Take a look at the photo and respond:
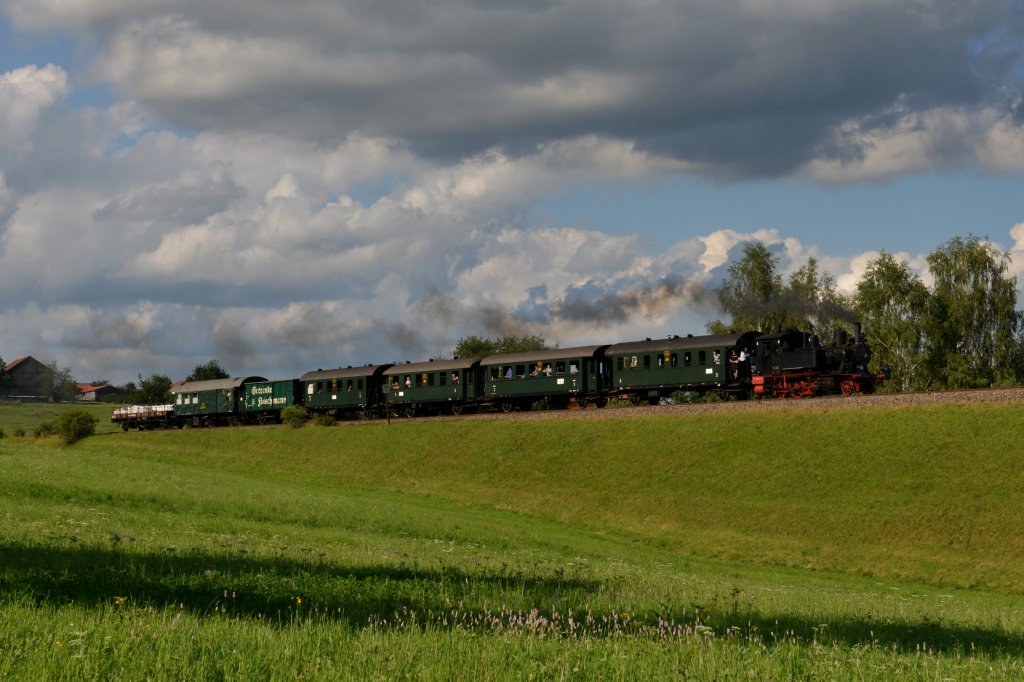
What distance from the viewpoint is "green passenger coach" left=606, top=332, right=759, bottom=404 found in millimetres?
55812

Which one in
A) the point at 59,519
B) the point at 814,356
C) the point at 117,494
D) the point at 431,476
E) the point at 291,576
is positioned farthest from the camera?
the point at 431,476

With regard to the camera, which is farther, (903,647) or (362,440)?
(362,440)

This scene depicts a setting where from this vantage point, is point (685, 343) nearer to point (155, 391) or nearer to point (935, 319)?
point (935, 319)

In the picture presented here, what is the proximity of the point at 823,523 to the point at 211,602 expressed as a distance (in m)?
31.2

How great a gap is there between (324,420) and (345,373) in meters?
5.05

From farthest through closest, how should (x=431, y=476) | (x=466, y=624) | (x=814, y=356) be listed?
(x=431, y=476) < (x=814, y=356) < (x=466, y=624)

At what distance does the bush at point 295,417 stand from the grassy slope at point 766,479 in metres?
9.69

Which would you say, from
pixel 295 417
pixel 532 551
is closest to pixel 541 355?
pixel 295 417

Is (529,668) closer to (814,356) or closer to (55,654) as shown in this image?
(55,654)

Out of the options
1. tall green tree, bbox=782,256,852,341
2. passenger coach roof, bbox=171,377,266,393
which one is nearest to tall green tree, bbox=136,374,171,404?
passenger coach roof, bbox=171,377,266,393

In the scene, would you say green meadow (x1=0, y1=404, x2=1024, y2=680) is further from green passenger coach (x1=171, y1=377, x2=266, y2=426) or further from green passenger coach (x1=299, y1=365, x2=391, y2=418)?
green passenger coach (x1=171, y1=377, x2=266, y2=426)

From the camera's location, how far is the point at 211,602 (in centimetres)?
1315

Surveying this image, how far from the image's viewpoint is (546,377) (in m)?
62.4

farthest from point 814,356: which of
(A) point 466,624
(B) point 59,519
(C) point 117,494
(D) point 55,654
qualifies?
(D) point 55,654
